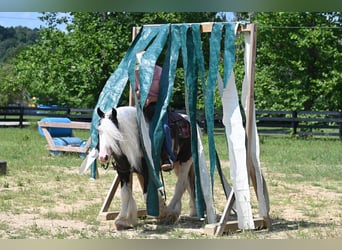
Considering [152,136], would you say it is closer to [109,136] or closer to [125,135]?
[125,135]

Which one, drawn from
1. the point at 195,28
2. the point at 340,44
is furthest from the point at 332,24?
the point at 195,28

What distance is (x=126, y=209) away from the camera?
22.8 ft

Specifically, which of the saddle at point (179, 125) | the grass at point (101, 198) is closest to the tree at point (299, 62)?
the grass at point (101, 198)

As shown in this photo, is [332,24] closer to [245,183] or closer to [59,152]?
[59,152]

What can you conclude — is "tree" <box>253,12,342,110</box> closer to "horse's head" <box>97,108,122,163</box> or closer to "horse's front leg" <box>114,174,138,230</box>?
"horse's front leg" <box>114,174,138,230</box>

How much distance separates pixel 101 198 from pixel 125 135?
271 centimetres

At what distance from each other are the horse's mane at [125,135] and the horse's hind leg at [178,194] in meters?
0.78

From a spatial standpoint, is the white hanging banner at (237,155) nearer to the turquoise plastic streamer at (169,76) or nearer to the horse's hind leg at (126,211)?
the turquoise plastic streamer at (169,76)

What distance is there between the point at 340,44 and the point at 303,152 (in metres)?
10.4

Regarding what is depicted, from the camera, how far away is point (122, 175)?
22.7ft

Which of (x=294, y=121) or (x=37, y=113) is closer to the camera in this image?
(x=294, y=121)

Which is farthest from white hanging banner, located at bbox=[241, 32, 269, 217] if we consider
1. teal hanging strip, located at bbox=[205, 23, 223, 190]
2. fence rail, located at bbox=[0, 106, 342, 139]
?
fence rail, located at bbox=[0, 106, 342, 139]

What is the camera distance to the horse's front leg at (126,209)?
691 cm

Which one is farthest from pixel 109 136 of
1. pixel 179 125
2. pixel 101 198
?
pixel 101 198
